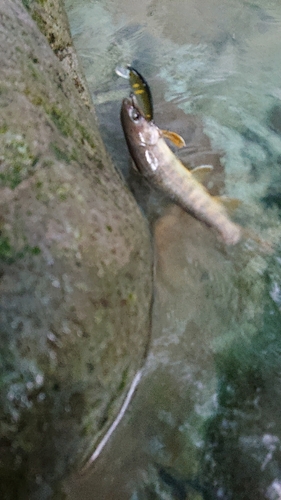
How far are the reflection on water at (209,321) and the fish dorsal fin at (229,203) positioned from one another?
0.07 metres

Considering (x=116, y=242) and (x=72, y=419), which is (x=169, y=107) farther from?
(x=72, y=419)

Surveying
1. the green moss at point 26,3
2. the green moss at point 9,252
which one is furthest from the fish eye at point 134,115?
the green moss at point 9,252

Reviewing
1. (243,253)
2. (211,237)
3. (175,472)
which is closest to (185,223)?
(211,237)

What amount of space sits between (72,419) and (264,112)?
11.5 ft

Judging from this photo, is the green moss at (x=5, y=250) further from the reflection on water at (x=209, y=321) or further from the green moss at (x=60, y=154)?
the reflection on water at (x=209, y=321)

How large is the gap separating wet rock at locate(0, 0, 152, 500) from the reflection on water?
186 millimetres

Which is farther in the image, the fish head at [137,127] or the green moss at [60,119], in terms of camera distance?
the fish head at [137,127]

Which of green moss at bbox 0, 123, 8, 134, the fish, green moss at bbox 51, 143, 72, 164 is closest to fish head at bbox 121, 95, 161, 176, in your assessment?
the fish

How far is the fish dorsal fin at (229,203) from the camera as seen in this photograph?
2.87 m

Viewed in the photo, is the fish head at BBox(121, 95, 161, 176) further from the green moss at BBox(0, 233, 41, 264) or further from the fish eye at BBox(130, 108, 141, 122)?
the green moss at BBox(0, 233, 41, 264)

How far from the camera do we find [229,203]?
289 centimetres

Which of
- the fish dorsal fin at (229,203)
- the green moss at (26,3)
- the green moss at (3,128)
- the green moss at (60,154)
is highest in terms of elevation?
the green moss at (26,3)

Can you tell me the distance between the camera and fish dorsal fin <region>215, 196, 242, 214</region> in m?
2.87

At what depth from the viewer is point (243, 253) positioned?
275cm
